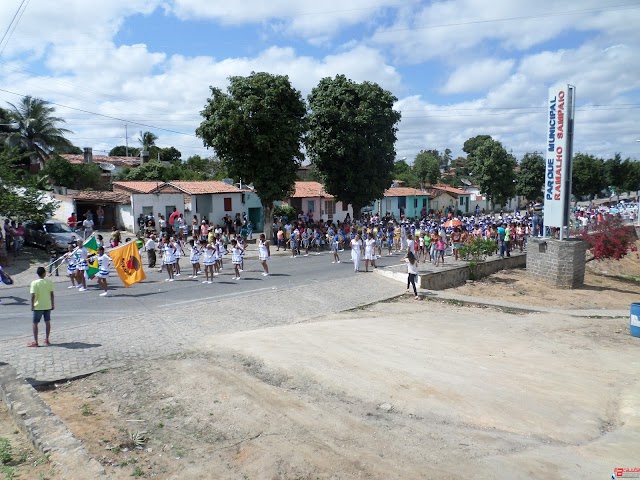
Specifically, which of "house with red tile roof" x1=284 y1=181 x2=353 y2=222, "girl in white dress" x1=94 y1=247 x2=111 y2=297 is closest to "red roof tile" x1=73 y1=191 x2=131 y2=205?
"house with red tile roof" x1=284 y1=181 x2=353 y2=222

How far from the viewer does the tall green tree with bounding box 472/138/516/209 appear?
174ft

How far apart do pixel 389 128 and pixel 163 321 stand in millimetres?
24662

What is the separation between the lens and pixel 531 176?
5906 centimetres

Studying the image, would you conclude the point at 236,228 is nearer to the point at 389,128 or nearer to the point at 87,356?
the point at 389,128

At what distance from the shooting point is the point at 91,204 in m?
33.3

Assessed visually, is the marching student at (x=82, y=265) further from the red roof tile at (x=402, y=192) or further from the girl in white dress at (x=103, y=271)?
the red roof tile at (x=402, y=192)

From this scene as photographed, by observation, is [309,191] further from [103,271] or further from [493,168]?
[103,271]

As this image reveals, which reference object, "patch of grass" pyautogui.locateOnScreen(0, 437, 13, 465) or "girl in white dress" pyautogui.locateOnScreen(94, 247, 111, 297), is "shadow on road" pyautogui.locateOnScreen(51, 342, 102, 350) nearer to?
"patch of grass" pyautogui.locateOnScreen(0, 437, 13, 465)

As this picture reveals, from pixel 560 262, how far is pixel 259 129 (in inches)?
642

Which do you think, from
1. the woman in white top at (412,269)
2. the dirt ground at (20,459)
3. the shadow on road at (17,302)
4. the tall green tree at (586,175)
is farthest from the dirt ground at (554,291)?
the tall green tree at (586,175)

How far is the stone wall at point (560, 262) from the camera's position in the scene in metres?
23.0

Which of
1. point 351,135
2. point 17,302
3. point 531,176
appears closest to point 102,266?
point 17,302

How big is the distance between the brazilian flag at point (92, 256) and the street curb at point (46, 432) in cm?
902

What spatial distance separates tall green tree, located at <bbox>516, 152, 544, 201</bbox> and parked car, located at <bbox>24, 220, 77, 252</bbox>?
1969 inches
